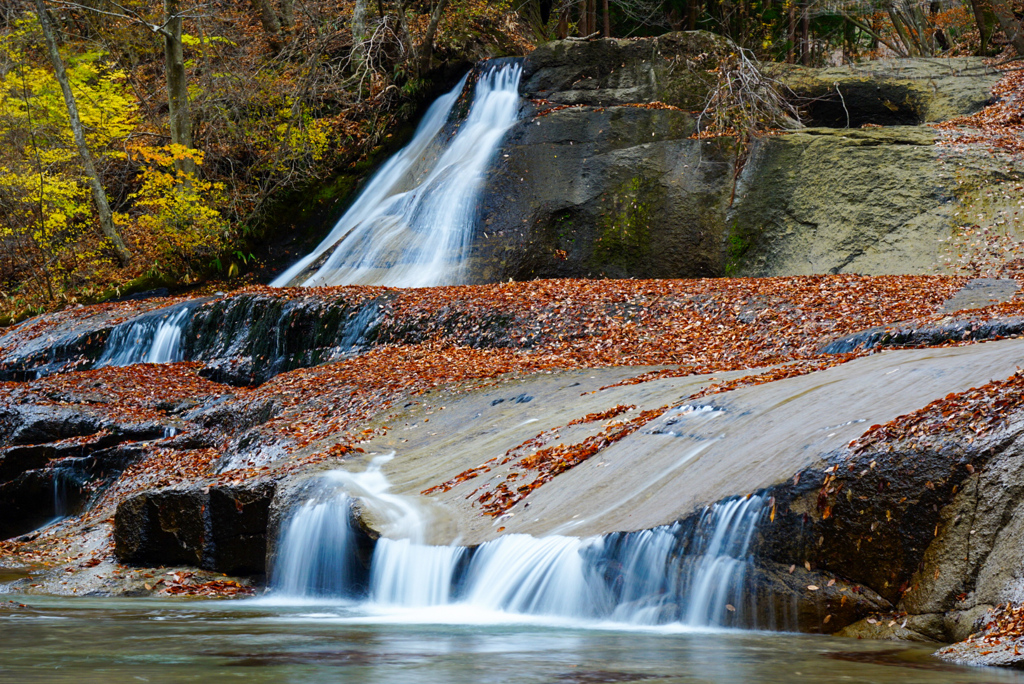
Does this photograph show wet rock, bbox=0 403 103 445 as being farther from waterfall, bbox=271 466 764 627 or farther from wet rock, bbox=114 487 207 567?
waterfall, bbox=271 466 764 627

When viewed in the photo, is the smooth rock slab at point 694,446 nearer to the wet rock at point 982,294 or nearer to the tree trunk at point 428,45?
the wet rock at point 982,294

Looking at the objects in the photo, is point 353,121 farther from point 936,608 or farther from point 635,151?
point 936,608

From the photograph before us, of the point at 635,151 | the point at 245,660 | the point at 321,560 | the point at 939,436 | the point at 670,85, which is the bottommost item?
the point at 321,560

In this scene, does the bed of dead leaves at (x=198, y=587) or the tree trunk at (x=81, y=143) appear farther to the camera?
the tree trunk at (x=81, y=143)

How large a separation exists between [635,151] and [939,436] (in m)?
13.2

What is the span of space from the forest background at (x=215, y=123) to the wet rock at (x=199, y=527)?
13.1 metres

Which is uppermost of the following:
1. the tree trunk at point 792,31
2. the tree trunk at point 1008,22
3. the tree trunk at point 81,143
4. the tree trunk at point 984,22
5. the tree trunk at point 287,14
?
the tree trunk at point 287,14

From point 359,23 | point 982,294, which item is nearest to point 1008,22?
point 982,294

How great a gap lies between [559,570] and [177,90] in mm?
18927

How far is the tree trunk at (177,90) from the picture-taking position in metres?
20.7

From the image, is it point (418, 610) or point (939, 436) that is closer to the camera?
point (939, 436)

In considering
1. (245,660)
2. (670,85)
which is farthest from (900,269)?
(245,660)

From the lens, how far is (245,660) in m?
4.52

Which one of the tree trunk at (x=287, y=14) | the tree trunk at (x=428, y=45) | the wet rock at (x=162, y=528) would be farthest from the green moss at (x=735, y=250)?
the tree trunk at (x=287, y=14)
